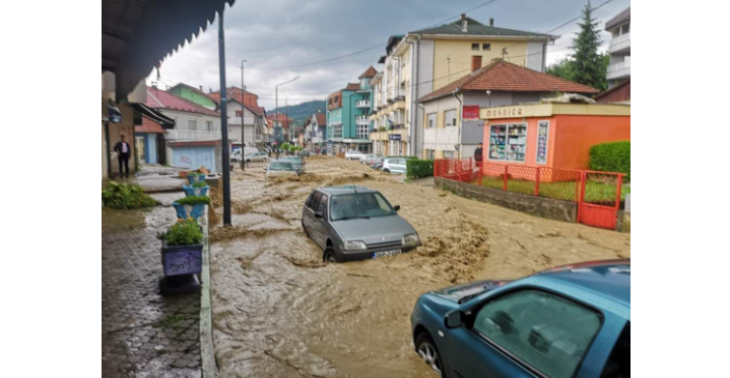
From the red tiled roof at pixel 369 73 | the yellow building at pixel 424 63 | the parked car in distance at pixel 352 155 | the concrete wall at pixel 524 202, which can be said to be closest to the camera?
the concrete wall at pixel 524 202

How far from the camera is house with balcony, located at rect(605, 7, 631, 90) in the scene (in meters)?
3.36

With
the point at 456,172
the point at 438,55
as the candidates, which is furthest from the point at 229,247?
the point at 438,55

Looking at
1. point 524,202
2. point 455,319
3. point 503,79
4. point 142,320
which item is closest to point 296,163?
point 503,79

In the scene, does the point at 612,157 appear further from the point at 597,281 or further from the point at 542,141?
the point at 597,281

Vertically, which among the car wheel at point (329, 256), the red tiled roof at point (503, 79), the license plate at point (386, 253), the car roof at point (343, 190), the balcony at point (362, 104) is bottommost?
the car wheel at point (329, 256)

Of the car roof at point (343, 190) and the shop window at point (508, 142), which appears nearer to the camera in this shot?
the car roof at point (343, 190)

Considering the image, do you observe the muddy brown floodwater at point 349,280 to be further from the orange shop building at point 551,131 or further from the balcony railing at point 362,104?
the balcony railing at point 362,104

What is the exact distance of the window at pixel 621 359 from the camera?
1939 millimetres

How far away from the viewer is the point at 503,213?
11289 millimetres

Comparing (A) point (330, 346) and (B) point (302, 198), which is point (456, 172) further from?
(A) point (330, 346)

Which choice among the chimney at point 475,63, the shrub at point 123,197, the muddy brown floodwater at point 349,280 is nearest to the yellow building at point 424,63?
the chimney at point 475,63

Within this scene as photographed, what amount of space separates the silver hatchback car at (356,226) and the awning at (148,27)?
11.0ft
